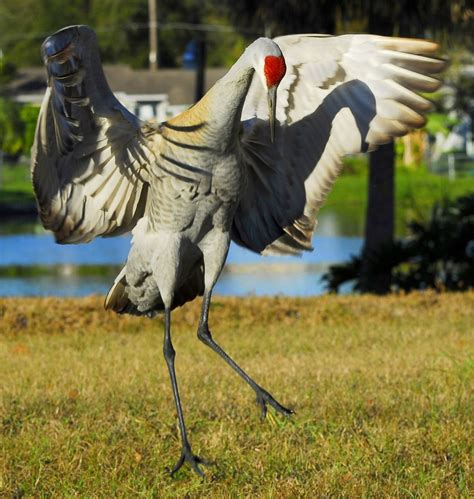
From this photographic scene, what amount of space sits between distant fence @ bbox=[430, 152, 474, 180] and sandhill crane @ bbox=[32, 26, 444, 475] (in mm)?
34420

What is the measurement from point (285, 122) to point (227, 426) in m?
1.56

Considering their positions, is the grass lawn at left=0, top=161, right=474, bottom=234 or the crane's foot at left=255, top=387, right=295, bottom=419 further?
the grass lawn at left=0, top=161, right=474, bottom=234

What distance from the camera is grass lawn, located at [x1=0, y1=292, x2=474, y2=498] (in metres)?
5.17

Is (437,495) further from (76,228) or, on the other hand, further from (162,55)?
(162,55)

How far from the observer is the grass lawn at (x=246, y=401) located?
517 centimetres

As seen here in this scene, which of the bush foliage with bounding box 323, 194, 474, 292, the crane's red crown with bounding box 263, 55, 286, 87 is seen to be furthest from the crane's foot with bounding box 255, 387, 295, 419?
the bush foliage with bounding box 323, 194, 474, 292

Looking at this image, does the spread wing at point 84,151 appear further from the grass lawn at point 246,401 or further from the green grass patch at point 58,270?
the green grass patch at point 58,270

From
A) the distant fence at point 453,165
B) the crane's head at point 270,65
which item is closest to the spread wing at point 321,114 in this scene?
the crane's head at point 270,65

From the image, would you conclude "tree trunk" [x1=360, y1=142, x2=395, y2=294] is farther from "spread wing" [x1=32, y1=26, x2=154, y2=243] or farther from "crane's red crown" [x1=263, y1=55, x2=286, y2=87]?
"crane's red crown" [x1=263, y1=55, x2=286, y2=87]

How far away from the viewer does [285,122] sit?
6457mm

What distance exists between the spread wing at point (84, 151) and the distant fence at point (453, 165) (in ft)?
114

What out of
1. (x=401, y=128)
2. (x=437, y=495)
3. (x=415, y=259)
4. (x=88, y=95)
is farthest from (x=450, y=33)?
(x=437, y=495)

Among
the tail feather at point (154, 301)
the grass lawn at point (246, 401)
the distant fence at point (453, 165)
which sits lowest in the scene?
the distant fence at point (453, 165)

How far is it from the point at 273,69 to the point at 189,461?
1.69 metres
